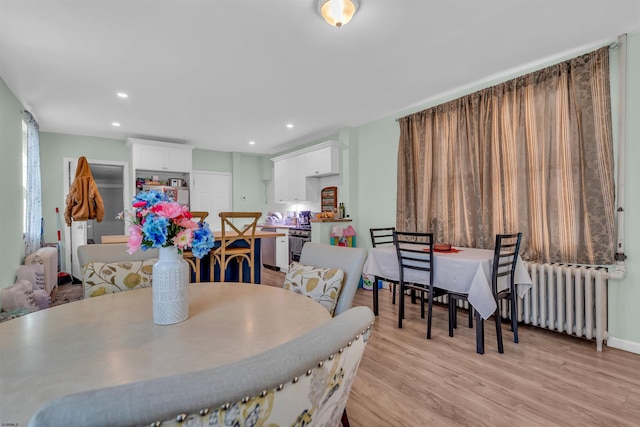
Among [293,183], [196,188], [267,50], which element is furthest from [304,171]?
[267,50]

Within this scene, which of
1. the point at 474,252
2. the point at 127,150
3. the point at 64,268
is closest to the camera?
the point at 474,252

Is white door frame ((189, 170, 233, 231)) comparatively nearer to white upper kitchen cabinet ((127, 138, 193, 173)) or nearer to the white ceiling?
white upper kitchen cabinet ((127, 138, 193, 173))

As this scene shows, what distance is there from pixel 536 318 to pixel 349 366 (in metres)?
3.11

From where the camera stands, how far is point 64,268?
17.1 ft

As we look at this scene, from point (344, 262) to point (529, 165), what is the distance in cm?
245

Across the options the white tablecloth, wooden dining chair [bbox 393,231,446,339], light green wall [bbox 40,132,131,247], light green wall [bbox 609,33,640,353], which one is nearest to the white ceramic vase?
wooden dining chair [bbox 393,231,446,339]

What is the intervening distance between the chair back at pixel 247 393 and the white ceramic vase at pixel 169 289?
778 millimetres

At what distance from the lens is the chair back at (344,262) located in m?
1.71

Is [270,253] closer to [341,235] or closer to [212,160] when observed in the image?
[341,235]

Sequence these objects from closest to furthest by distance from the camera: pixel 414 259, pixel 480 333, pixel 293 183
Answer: pixel 480 333 → pixel 414 259 → pixel 293 183

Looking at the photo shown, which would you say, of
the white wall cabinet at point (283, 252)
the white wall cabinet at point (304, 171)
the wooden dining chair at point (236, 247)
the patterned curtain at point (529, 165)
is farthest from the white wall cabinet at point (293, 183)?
the wooden dining chair at point (236, 247)

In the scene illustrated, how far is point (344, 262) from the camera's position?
70.8 inches

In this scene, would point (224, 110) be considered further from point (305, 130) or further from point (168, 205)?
point (168, 205)

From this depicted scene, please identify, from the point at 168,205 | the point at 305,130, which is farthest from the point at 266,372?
the point at 305,130
